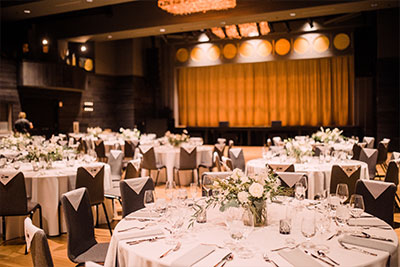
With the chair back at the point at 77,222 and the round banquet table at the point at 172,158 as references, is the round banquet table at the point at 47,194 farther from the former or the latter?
the round banquet table at the point at 172,158

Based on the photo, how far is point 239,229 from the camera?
2.16 m

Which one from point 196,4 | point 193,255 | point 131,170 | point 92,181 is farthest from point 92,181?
point 196,4

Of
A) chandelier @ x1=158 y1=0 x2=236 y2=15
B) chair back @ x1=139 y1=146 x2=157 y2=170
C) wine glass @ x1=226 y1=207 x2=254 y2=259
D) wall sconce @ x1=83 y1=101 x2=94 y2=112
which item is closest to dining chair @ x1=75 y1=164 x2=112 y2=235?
wine glass @ x1=226 y1=207 x2=254 y2=259

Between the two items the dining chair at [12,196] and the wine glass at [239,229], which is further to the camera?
the dining chair at [12,196]

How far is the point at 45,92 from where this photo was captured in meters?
14.1

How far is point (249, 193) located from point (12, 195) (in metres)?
2.89

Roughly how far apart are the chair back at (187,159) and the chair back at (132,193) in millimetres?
3469

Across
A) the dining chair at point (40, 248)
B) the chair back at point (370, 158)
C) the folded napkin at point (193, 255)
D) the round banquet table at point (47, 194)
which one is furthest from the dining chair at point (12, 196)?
the chair back at point (370, 158)

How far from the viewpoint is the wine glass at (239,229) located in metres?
2.10

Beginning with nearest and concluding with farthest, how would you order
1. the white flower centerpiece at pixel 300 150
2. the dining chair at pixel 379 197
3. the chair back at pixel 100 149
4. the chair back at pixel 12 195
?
the dining chair at pixel 379 197 → the chair back at pixel 12 195 → the white flower centerpiece at pixel 300 150 → the chair back at pixel 100 149

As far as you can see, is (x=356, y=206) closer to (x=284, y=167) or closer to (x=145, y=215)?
(x=145, y=215)

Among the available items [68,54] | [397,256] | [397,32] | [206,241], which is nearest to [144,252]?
[206,241]

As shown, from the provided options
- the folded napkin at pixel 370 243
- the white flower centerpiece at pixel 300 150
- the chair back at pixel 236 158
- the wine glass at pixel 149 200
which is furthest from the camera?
the chair back at pixel 236 158

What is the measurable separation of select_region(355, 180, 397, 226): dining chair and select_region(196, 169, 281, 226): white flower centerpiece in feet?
4.48
